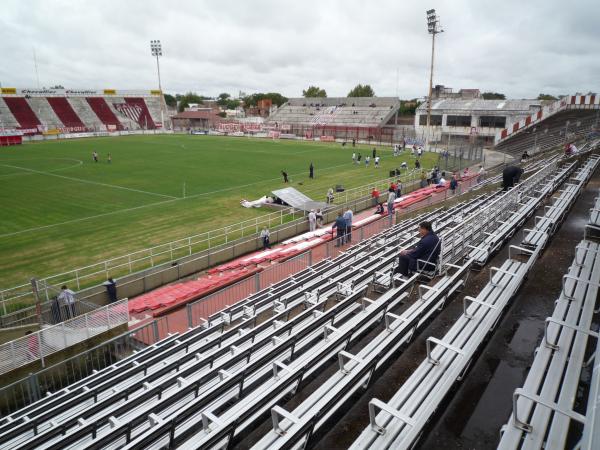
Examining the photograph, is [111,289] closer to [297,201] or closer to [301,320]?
[301,320]

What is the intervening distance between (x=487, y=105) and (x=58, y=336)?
63714mm

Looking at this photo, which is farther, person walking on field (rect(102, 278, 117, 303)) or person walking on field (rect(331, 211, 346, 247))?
person walking on field (rect(331, 211, 346, 247))

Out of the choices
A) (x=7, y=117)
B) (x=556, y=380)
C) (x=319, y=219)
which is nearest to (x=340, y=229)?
(x=319, y=219)

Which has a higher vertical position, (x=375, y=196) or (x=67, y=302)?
(x=375, y=196)

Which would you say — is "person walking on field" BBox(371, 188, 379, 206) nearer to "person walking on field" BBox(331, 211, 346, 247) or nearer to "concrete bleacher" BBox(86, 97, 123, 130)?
"person walking on field" BBox(331, 211, 346, 247)

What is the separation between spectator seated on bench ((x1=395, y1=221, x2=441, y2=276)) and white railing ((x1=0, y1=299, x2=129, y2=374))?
7473mm

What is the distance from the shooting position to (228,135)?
7600cm

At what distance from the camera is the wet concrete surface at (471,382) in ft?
13.6

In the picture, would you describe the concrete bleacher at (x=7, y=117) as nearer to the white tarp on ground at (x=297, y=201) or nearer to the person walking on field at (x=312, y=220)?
the white tarp on ground at (x=297, y=201)

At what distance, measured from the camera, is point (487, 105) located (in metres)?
60.1

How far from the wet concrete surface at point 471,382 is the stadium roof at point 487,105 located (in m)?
58.5

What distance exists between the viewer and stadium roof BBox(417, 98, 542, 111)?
56938mm

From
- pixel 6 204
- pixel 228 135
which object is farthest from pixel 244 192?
pixel 228 135

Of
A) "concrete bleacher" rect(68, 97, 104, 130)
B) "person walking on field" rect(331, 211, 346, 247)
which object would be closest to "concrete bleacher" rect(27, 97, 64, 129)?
"concrete bleacher" rect(68, 97, 104, 130)
